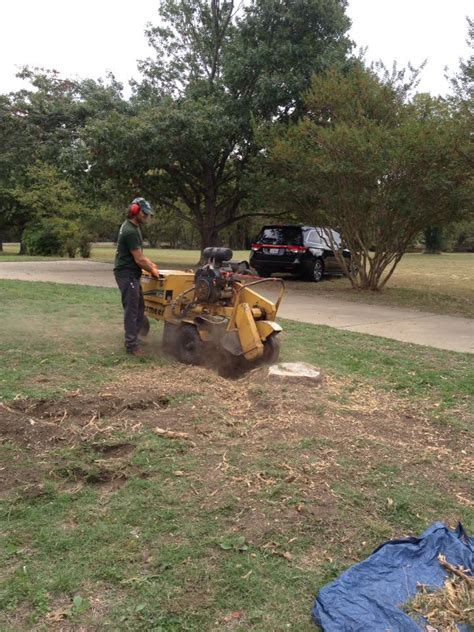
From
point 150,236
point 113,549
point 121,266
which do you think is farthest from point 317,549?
point 150,236

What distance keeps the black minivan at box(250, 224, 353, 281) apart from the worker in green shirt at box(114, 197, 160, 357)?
10897mm


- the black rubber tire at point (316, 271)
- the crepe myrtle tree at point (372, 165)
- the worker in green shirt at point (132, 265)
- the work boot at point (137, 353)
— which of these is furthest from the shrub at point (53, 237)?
the work boot at point (137, 353)

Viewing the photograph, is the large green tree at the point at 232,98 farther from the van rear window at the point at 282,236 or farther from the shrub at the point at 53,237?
the shrub at the point at 53,237

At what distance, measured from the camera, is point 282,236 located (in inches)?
691

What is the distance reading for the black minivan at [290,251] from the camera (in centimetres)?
1734

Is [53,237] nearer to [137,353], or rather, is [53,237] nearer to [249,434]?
[137,353]

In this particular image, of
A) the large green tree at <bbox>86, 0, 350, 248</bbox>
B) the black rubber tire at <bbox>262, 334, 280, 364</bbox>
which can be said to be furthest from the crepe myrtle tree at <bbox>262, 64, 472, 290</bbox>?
the black rubber tire at <bbox>262, 334, 280, 364</bbox>

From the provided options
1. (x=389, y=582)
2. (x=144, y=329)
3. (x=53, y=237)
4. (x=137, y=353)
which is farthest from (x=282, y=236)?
(x=53, y=237)

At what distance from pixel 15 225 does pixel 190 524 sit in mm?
38415

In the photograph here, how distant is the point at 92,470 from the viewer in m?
3.62

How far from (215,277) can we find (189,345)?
852 millimetres

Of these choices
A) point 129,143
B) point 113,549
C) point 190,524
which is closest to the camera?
point 113,549

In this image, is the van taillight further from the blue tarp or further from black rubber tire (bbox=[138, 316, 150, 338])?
the blue tarp

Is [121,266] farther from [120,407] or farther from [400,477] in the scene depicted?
[400,477]
